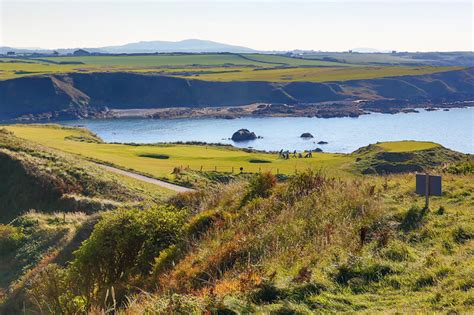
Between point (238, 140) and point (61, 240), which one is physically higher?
point (61, 240)

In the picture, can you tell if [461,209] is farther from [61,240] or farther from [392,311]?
[61,240]

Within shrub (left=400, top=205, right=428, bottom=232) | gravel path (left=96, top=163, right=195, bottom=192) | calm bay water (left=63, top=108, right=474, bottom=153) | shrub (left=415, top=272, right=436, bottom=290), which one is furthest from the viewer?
calm bay water (left=63, top=108, right=474, bottom=153)

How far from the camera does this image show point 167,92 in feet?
536

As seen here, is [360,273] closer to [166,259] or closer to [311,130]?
[166,259]

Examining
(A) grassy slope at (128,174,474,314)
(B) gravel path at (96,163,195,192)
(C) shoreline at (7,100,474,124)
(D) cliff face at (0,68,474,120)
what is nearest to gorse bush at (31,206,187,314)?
(A) grassy slope at (128,174,474,314)

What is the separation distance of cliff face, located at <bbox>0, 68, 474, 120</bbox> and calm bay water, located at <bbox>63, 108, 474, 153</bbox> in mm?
17346

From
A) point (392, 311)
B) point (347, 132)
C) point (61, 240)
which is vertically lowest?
point (347, 132)

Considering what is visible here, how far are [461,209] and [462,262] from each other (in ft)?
13.0

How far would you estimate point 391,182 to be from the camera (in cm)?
1636

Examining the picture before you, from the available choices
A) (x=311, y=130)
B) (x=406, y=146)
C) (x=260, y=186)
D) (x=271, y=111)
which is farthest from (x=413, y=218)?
(x=271, y=111)

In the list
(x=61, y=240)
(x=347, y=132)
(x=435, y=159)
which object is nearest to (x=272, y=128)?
(x=347, y=132)

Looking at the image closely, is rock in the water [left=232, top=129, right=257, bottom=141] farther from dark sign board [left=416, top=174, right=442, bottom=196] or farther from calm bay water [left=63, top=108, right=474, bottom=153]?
dark sign board [left=416, top=174, right=442, bottom=196]

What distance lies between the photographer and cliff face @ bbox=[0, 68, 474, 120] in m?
150

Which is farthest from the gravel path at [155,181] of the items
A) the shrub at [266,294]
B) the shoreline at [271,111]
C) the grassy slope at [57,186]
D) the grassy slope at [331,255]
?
the shoreline at [271,111]
